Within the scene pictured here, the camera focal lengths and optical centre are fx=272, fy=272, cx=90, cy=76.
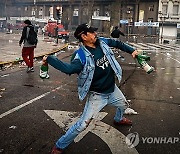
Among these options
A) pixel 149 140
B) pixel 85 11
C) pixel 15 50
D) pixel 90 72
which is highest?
pixel 85 11

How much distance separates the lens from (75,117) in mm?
5402

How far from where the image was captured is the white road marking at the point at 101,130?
4082mm

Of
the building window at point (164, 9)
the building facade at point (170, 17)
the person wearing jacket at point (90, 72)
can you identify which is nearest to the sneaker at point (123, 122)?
the person wearing jacket at point (90, 72)

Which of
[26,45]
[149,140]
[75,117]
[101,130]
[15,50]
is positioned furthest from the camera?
[15,50]

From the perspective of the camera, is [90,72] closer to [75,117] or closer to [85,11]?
[75,117]

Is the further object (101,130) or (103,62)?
(101,130)

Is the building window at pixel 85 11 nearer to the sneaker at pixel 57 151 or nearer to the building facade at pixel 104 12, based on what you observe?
the building facade at pixel 104 12

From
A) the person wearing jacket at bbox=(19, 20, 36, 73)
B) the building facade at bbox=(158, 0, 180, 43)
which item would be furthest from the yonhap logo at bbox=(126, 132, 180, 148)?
the building facade at bbox=(158, 0, 180, 43)

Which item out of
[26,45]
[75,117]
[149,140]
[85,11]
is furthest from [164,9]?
[149,140]

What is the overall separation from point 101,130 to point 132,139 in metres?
0.60

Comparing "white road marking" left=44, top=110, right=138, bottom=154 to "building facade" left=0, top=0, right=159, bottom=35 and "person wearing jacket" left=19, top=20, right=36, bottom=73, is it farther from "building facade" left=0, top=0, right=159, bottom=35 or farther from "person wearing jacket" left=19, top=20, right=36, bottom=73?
"building facade" left=0, top=0, right=159, bottom=35

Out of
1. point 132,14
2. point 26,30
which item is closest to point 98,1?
point 132,14

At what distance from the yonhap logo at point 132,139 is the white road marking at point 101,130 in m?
0.06

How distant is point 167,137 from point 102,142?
110 cm
